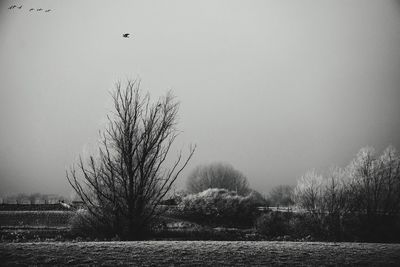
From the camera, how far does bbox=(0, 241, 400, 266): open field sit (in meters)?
9.91

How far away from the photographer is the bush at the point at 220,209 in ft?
125

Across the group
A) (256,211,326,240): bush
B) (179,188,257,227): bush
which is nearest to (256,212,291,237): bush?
(256,211,326,240): bush

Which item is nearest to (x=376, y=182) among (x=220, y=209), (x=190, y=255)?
(x=220, y=209)

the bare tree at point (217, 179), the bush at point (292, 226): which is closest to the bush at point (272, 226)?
the bush at point (292, 226)

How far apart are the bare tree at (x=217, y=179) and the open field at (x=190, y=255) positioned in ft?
207

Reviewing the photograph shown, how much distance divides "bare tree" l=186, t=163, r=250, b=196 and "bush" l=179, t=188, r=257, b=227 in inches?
1318

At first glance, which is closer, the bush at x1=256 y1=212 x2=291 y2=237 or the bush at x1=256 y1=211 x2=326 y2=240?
the bush at x1=256 y1=212 x2=291 y2=237

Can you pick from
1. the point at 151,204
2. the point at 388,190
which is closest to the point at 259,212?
the point at 388,190

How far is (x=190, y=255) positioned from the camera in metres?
10.7

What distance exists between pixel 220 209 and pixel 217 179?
37.9 m

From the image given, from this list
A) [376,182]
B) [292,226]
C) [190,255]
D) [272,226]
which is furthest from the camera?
[376,182]

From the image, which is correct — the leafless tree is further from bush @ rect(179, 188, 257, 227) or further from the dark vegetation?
bush @ rect(179, 188, 257, 227)

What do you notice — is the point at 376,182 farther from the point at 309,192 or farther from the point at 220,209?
the point at 220,209

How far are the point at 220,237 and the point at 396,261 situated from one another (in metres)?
14.5
